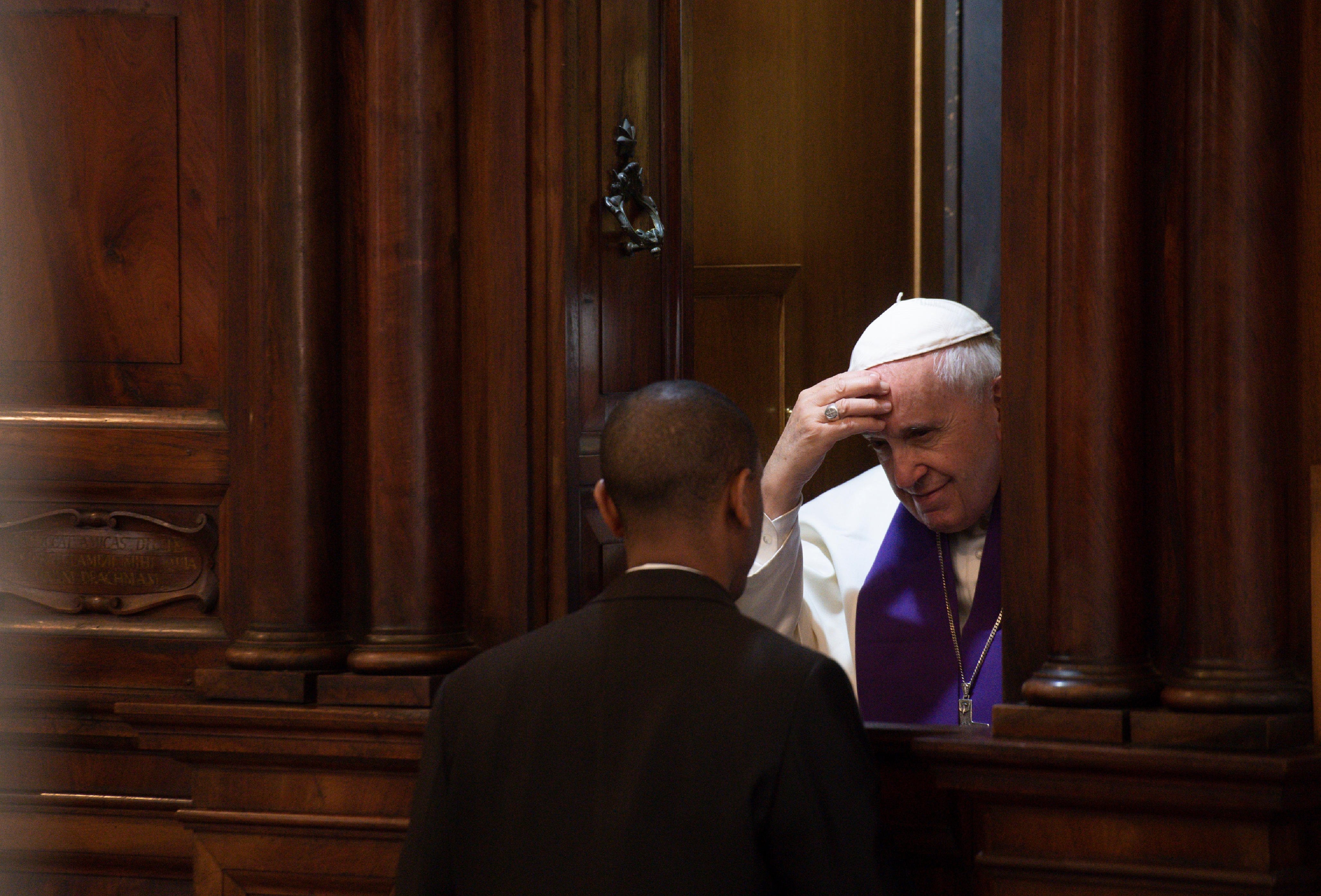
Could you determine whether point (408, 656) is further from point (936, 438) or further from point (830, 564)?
point (830, 564)

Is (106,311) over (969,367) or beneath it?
over

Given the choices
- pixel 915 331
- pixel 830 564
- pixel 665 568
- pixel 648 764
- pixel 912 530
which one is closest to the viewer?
pixel 648 764

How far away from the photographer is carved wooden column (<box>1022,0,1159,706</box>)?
2.06 metres

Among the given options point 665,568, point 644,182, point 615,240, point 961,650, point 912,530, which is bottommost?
point 961,650

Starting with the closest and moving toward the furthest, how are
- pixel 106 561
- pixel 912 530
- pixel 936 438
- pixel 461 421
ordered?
pixel 461 421 < pixel 106 561 < pixel 936 438 < pixel 912 530

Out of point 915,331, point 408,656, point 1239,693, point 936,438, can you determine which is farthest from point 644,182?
point 1239,693

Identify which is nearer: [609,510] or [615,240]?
[609,510]

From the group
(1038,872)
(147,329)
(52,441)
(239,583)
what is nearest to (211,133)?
(147,329)

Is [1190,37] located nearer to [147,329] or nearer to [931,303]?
[931,303]

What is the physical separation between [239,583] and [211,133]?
0.83m

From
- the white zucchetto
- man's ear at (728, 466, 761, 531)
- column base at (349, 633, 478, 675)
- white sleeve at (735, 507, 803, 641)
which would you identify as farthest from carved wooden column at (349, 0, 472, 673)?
the white zucchetto

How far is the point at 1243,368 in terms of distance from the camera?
78.2 inches

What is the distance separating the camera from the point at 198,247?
2.65m

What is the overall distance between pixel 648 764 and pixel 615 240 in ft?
4.83
